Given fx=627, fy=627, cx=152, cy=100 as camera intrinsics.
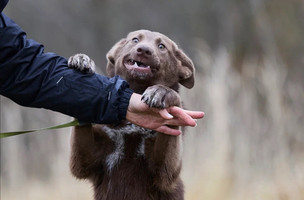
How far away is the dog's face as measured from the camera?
455 centimetres

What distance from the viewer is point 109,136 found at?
4.68m

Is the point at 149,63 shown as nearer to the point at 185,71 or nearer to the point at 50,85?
the point at 185,71

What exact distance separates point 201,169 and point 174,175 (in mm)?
2734

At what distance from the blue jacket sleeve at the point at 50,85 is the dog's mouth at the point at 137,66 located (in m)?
0.61

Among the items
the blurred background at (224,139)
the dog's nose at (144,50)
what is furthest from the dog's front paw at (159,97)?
the blurred background at (224,139)

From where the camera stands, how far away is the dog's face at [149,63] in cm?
455

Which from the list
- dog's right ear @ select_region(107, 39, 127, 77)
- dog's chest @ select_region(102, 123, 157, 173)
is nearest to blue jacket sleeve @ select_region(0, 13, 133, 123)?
dog's chest @ select_region(102, 123, 157, 173)

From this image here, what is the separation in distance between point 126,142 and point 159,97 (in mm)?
926

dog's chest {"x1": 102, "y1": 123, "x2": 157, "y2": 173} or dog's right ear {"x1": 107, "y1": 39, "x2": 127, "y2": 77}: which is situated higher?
dog's right ear {"x1": 107, "y1": 39, "x2": 127, "y2": 77}

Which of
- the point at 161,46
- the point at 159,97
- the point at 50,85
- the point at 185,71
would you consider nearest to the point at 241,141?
the point at 185,71

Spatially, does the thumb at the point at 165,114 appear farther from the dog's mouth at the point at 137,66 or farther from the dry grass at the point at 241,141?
the dry grass at the point at 241,141

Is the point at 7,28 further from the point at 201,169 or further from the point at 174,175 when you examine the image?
the point at 201,169

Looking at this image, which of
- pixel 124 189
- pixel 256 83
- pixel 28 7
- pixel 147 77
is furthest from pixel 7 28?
pixel 28 7

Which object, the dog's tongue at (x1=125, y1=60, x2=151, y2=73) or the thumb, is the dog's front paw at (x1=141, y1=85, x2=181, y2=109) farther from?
the dog's tongue at (x1=125, y1=60, x2=151, y2=73)
